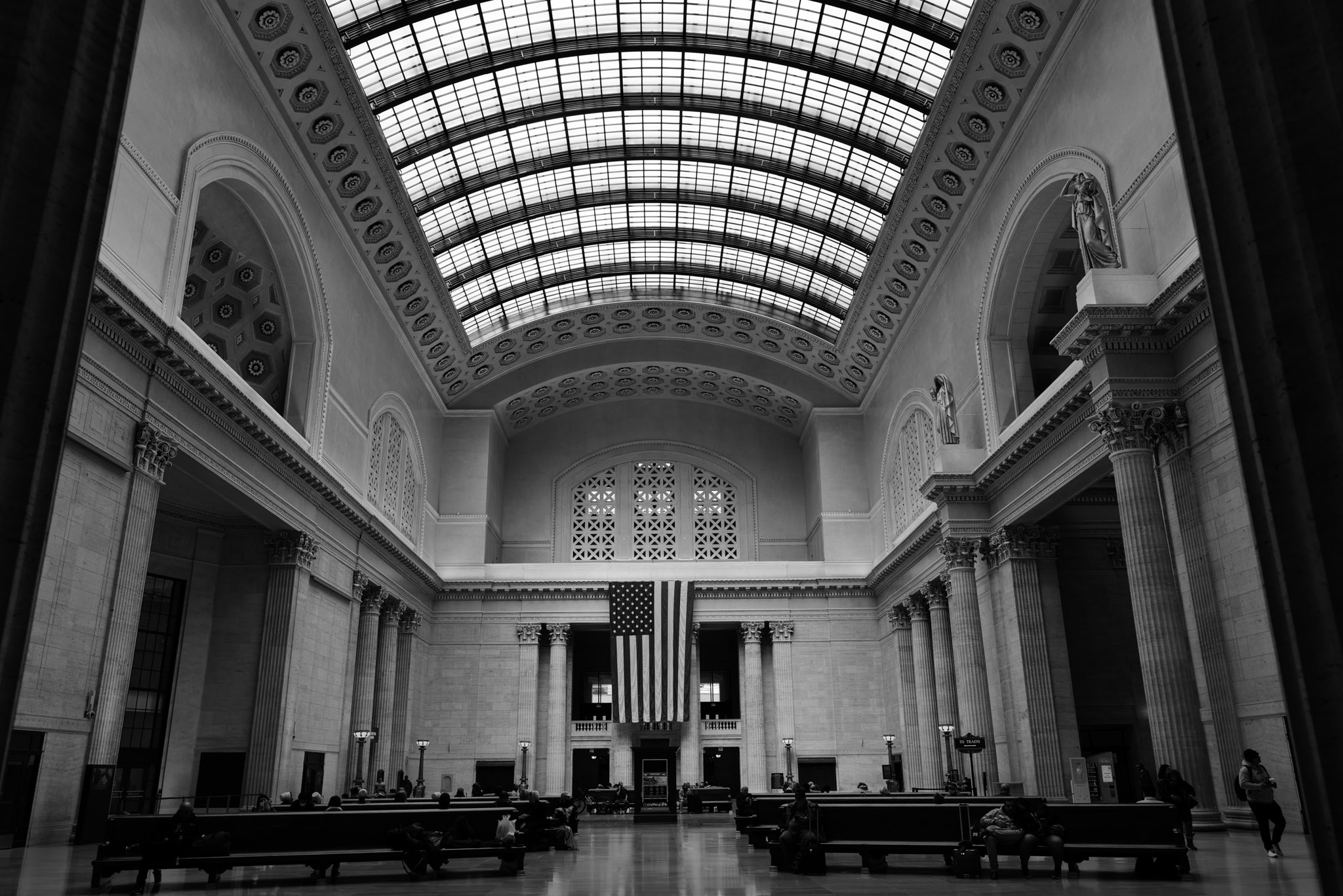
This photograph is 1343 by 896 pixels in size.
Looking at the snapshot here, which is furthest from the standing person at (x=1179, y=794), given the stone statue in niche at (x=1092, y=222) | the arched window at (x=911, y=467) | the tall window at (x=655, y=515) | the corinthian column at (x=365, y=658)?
the tall window at (x=655, y=515)

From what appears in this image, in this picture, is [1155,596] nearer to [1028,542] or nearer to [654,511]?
[1028,542]

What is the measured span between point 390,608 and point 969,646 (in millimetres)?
17796

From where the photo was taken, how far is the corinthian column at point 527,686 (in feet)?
119

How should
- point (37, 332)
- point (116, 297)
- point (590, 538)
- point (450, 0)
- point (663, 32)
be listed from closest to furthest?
1. point (37, 332)
2. point (116, 297)
3. point (450, 0)
4. point (663, 32)
5. point (590, 538)

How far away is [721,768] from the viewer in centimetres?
3888

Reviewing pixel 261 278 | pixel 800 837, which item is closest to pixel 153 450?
pixel 261 278

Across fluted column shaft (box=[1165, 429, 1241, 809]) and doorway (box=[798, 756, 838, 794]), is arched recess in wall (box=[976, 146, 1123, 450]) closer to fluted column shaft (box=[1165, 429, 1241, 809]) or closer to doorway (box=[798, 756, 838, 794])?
fluted column shaft (box=[1165, 429, 1241, 809])

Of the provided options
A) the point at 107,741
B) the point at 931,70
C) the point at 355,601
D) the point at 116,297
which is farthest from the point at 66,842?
the point at 931,70

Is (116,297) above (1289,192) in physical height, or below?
above

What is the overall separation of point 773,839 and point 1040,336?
52.6 feet

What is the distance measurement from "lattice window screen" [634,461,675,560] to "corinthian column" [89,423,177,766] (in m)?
25.4

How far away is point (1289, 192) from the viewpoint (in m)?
4.63

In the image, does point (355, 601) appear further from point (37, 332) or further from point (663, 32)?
point (37, 332)

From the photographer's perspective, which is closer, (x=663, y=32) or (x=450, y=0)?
(x=450, y=0)
